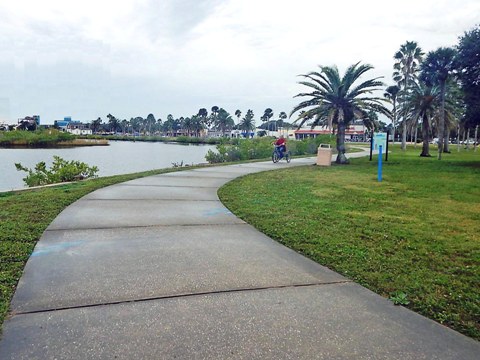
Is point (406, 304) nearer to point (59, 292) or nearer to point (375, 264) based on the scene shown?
point (375, 264)

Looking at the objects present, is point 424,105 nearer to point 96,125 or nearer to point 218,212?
point 218,212

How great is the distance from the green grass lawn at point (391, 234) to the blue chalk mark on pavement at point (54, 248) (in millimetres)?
2866

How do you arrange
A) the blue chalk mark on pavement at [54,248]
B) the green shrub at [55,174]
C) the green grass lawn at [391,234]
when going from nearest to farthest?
the green grass lawn at [391,234] < the blue chalk mark on pavement at [54,248] < the green shrub at [55,174]

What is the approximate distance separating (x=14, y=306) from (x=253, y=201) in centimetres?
610

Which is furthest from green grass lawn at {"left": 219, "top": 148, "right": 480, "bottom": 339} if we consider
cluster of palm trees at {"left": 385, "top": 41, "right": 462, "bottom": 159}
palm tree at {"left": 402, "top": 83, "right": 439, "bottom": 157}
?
palm tree at {"left": 402, "top": 83, "right": 439, "bottom": 157}

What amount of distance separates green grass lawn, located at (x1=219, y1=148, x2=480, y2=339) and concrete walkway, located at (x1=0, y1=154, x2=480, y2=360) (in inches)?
13.7

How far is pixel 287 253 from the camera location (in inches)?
194

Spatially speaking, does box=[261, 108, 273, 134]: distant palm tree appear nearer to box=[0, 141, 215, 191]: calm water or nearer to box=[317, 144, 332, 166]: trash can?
box=[0, 141, 215, 191]: calm water

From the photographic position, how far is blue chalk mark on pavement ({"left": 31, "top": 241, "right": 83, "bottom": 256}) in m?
4.65

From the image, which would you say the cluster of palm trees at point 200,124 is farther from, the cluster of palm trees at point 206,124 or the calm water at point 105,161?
the calm water at point 105,161

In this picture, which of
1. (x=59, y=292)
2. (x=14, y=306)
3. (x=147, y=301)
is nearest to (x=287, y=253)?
(x=147, y=301)

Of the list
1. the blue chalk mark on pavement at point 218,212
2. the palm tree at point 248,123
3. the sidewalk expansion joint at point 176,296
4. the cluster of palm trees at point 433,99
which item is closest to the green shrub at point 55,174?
the blue chalk mark on pavement at point 218,212

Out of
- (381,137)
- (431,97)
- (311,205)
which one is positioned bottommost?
(311,205)

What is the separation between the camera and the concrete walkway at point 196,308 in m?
2.68
